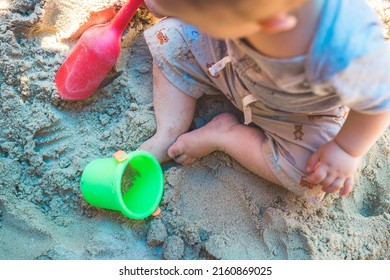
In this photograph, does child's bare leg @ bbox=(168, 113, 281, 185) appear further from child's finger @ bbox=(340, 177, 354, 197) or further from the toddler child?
child's finger @ bbox=(340, 177, 354, 197)

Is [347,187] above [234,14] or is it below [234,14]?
below

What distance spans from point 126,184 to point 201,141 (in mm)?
221

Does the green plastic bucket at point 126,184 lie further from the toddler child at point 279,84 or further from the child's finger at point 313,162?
the child's finger at point 313,162

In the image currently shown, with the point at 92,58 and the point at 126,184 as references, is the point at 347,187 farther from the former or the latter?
the point at 92,58

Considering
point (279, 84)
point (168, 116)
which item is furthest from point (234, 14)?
point (168, 116)

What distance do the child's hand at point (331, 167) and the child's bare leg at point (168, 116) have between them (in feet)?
1.18

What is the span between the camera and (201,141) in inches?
56.8

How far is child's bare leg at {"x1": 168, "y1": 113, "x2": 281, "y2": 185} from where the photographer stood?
4.63 ft

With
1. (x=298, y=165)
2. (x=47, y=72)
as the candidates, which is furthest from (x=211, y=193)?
(x=47, y=72)

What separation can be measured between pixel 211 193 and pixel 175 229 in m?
0.13

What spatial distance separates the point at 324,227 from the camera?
4.61ft

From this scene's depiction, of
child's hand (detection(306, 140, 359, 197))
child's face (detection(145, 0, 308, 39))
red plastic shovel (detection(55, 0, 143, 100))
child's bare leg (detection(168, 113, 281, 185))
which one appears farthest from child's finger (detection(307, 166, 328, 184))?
red plastic shovel (detection(55, 0, 143, 100))

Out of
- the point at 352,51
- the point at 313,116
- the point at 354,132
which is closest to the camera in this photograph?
the point at 352,51
